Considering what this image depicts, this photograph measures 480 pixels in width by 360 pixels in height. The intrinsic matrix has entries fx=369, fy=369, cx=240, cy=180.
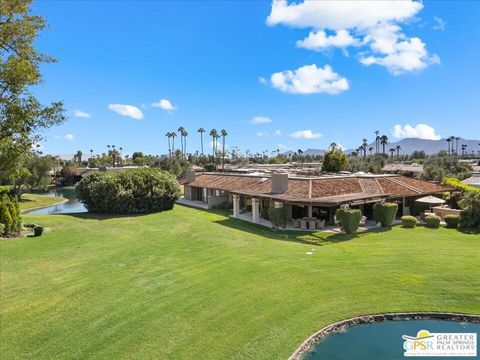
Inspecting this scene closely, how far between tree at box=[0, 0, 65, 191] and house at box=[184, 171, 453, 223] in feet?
70.2

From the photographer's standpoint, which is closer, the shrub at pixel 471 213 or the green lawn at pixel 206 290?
the green lawn at pixel 206 290

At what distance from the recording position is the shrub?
28.0 meters

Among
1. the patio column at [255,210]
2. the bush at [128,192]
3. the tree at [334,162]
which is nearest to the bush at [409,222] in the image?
the patio column at [255,210]

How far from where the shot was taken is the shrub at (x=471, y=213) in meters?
28.0

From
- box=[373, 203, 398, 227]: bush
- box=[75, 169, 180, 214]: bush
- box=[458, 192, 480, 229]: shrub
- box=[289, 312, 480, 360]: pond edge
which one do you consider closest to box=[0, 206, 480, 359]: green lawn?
box=[289, 312, 480, 360]: pond edge

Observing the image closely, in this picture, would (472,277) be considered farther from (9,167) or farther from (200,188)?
(200,188)

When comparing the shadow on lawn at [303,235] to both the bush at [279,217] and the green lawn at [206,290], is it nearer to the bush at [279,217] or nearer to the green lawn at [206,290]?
the green lawn at [206,290]

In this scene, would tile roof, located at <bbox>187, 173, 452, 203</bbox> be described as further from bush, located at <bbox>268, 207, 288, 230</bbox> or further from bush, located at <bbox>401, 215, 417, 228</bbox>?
bush, located at <bbox>401, 215, 417, 228</bbox>

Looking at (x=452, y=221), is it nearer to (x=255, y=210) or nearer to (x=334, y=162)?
(x=255, y=210)

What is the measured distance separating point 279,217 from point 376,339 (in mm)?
17073

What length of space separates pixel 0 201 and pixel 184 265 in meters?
15.0

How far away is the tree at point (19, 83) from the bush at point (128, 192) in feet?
85.4

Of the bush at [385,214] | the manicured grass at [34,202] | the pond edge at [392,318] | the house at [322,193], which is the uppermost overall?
the house at [322,193]

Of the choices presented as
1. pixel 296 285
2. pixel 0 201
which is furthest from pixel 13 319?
pixel 0 201
